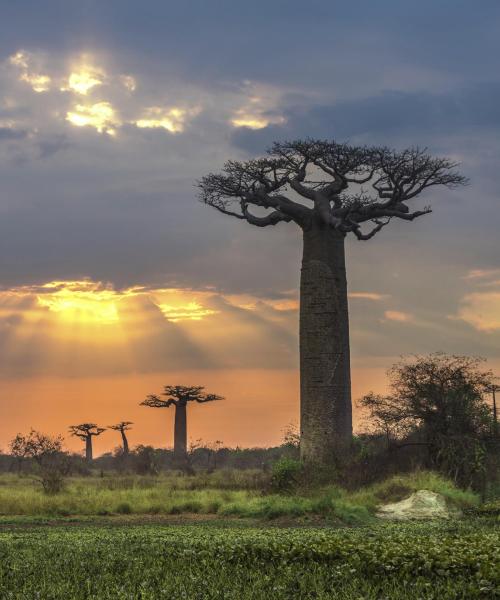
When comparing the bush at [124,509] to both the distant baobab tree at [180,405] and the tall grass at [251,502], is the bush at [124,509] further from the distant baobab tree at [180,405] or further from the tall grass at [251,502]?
the distant baobab tree at [180,405]

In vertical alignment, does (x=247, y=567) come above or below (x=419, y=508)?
above

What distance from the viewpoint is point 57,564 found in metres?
10.3

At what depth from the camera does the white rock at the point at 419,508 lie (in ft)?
66.1

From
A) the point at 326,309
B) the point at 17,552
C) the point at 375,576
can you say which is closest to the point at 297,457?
the point at 326,309

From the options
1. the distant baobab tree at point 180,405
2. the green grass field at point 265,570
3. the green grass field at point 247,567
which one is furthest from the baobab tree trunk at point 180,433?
the green grass field at point 265,570

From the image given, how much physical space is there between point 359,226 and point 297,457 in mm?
8176

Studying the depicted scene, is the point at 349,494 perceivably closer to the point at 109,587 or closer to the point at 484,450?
the point at 484,450

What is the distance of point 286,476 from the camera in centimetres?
2562

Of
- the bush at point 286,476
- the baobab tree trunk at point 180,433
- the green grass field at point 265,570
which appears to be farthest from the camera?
the baobab tree trunk at point 180,433

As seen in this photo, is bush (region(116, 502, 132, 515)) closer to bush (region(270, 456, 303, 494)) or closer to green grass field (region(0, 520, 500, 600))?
bush (region(270, 456, 303, 494))

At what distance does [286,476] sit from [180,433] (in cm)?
3111

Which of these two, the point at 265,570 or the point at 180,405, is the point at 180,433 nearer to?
the point at 180,405

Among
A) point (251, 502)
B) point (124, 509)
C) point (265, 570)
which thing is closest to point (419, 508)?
point (251, 502)

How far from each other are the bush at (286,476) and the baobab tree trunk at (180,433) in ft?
100
